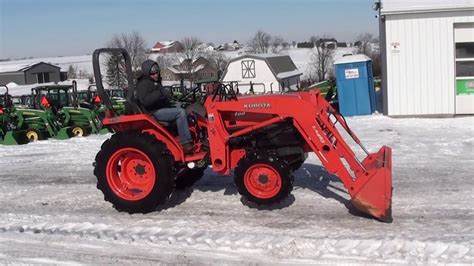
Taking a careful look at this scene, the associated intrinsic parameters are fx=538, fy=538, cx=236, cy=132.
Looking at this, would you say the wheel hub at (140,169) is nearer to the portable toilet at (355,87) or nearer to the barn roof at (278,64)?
the portable toilet at (355,87)

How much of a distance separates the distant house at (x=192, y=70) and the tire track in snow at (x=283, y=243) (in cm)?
5542

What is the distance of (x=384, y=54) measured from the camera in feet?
51.5

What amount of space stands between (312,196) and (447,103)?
9382 millimetres

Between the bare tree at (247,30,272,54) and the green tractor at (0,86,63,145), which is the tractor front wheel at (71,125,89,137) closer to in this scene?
the green tractor at (0,86,63,145)

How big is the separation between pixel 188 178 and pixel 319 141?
2314 millimetres

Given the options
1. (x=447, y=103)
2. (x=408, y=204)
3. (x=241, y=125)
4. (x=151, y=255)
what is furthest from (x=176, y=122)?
(x=447, y=103)

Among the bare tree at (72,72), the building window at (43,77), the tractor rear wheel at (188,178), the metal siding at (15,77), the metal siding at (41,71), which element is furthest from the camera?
the bare tree at (72,72)

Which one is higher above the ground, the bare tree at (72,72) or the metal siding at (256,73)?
the bare tree at (72,72)

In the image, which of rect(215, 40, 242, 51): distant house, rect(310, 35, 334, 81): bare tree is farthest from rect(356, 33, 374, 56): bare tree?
rect(215, 40, 242, 51): distant house

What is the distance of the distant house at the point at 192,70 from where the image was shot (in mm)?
62250

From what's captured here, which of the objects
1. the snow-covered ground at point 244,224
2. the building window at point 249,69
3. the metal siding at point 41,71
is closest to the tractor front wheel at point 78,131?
the snow-covered ground at point 244,224

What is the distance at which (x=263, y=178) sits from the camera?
6.05 m

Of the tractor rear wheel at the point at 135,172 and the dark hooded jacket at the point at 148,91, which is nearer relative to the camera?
the tractor rear wheel at the point at 135,172

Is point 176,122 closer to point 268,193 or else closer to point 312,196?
point 268,193
